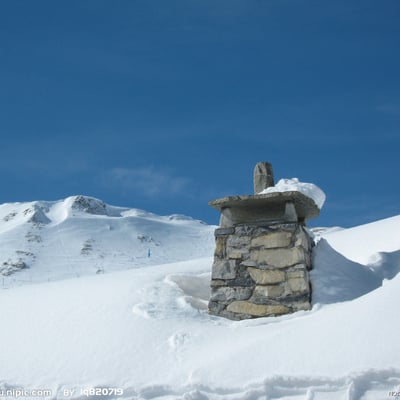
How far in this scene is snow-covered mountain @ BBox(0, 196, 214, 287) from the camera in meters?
27.2

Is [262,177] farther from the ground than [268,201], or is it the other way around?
[262,177]

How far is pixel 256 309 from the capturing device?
5.34 metres

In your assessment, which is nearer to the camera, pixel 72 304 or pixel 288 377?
pixel 288 377

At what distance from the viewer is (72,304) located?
5848 millimetres

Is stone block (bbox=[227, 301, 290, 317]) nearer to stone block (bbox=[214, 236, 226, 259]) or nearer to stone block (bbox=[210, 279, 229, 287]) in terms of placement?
stone block (bbox=[210, 279, 229, 287])

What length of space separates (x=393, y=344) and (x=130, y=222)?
122 ft

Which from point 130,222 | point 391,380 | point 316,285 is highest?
point 130,222

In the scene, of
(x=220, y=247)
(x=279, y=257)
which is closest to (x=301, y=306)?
(x=279, y=257)

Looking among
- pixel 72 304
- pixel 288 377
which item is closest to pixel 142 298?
pixel 72 304

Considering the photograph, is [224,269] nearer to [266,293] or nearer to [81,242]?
[266,293]

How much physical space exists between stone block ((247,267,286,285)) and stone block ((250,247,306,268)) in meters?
0.07

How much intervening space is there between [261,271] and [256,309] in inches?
14.7

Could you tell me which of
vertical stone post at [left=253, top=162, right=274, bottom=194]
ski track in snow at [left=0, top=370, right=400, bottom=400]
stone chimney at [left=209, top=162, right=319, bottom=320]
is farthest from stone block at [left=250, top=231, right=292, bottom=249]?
ski track in snow at [left=0, top=370, right=400, bottom=400]

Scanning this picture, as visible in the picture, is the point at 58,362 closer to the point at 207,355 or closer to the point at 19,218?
the point at 207,355
